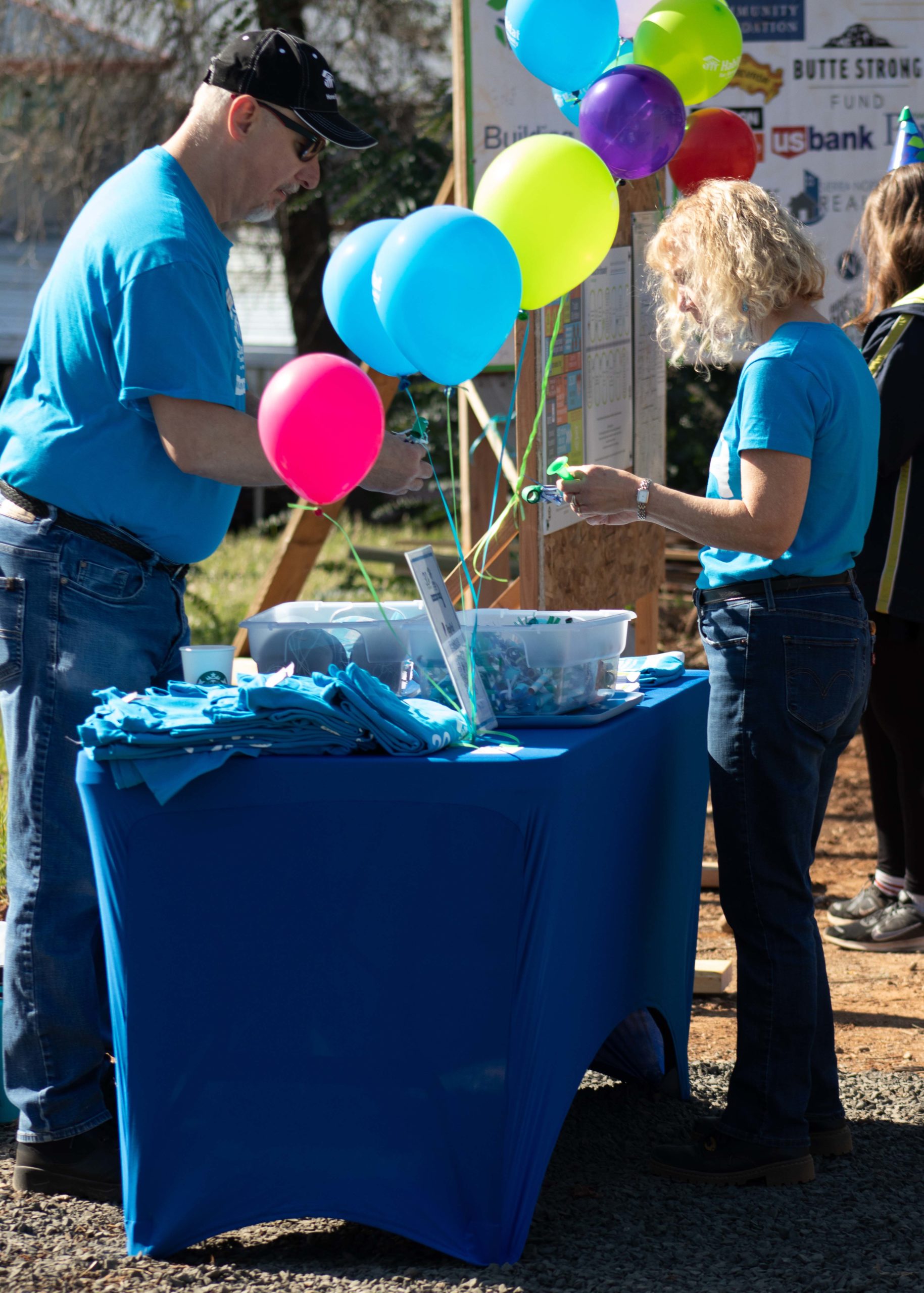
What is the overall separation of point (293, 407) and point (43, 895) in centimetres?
107

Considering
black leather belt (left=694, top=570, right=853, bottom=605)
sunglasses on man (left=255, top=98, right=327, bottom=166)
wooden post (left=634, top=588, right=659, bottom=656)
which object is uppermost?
sunglasses on man (left=255, top=98, right=327, bottom=166)

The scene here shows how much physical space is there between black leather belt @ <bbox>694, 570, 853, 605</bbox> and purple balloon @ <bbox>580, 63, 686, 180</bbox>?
1113 millimetres

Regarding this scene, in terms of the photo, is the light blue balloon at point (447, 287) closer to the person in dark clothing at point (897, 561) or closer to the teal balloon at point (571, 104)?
the teal balloon at point (571, 104)

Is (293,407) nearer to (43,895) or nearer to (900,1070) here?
(43,895)

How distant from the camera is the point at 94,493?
8.28ft

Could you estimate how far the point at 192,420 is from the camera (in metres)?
2.41

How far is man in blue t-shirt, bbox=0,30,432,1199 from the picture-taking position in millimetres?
2473

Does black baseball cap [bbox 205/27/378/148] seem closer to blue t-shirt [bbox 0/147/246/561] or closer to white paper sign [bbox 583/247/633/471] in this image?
blue t-shirt [bbox 0/147/246/561]

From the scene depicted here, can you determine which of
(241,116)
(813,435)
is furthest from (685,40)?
(813,435)

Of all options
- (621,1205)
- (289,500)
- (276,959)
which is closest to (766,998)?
(621,1205)

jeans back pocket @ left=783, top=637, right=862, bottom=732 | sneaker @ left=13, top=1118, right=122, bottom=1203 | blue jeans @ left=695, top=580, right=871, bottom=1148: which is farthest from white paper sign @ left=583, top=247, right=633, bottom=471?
sneaker @ left=13, top=1118, right=122, bottom=1203

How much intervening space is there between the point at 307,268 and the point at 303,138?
8645 mm

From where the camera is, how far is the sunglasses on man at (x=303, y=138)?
8.43 ft

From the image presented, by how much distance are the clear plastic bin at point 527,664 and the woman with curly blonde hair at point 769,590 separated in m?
0.25
